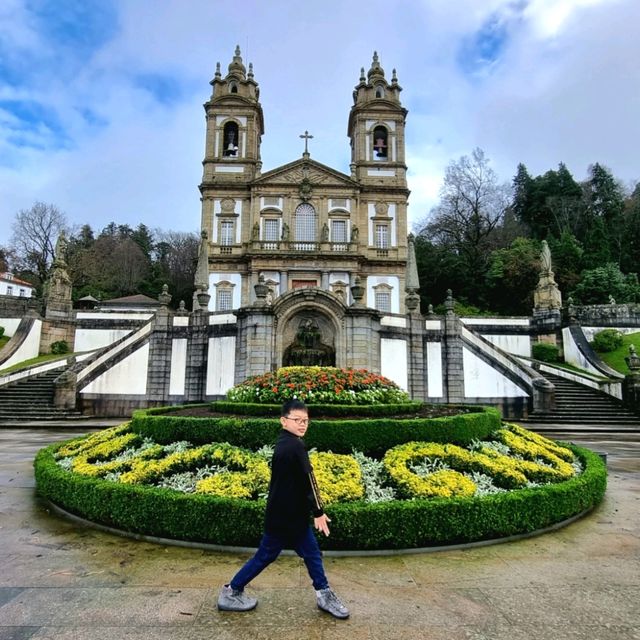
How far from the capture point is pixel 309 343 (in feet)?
60.4

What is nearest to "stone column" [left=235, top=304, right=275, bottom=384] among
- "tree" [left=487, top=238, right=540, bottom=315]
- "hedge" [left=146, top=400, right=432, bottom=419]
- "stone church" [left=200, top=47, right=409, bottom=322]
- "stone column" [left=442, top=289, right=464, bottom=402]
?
"stone column" [left=442, top=289, right=464, bottom=402]

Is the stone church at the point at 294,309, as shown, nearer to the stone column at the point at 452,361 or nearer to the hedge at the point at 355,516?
the stone column at the point at 452,361

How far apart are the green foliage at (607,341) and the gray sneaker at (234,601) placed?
2720 centimetres

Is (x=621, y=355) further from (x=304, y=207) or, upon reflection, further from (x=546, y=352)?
(x=304, y=207)

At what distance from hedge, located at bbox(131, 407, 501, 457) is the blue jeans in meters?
3.15

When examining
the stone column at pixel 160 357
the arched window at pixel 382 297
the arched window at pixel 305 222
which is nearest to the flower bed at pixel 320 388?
the stone column at pixel 160 357

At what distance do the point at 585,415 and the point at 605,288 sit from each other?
21.5 m

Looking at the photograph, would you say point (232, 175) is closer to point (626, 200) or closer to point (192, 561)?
point (192, 561)

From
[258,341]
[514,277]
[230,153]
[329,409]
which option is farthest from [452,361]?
[230,153]

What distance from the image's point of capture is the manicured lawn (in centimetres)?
2373

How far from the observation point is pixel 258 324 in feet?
59.9

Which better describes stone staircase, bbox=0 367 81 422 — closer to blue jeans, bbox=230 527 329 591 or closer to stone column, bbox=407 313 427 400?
stone column, bbox=407 313 427 400

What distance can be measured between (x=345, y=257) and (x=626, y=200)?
1783 inches

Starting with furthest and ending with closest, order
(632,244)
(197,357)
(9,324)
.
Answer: (632,244) → (9,324) → (197,357)
